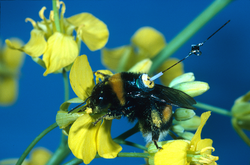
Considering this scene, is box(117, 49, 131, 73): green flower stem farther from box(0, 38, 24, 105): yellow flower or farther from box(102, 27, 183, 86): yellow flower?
box(0, 38, 24, 105): yellow flower

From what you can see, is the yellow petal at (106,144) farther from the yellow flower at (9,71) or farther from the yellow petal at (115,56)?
the yellow flower at (9,71)

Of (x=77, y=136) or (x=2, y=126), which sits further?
(x=2, y=126)

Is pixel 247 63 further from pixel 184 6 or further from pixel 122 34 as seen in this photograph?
pixel 122 34

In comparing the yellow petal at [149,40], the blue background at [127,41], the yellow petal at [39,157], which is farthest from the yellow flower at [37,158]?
the yellow petal at [149,40]

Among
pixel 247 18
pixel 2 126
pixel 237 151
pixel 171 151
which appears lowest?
pixel 237 151

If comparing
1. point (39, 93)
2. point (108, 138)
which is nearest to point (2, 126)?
point (39, 93)

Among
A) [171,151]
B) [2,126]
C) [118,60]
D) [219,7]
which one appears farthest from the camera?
[2,126]

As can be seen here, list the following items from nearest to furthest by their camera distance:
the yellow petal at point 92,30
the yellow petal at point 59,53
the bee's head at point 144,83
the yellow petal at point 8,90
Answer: the bee's head at point 144,83 → the yellow petal at point 59,53 → the yellow petal at point 92,30 → the yellow petal at point 8,90
